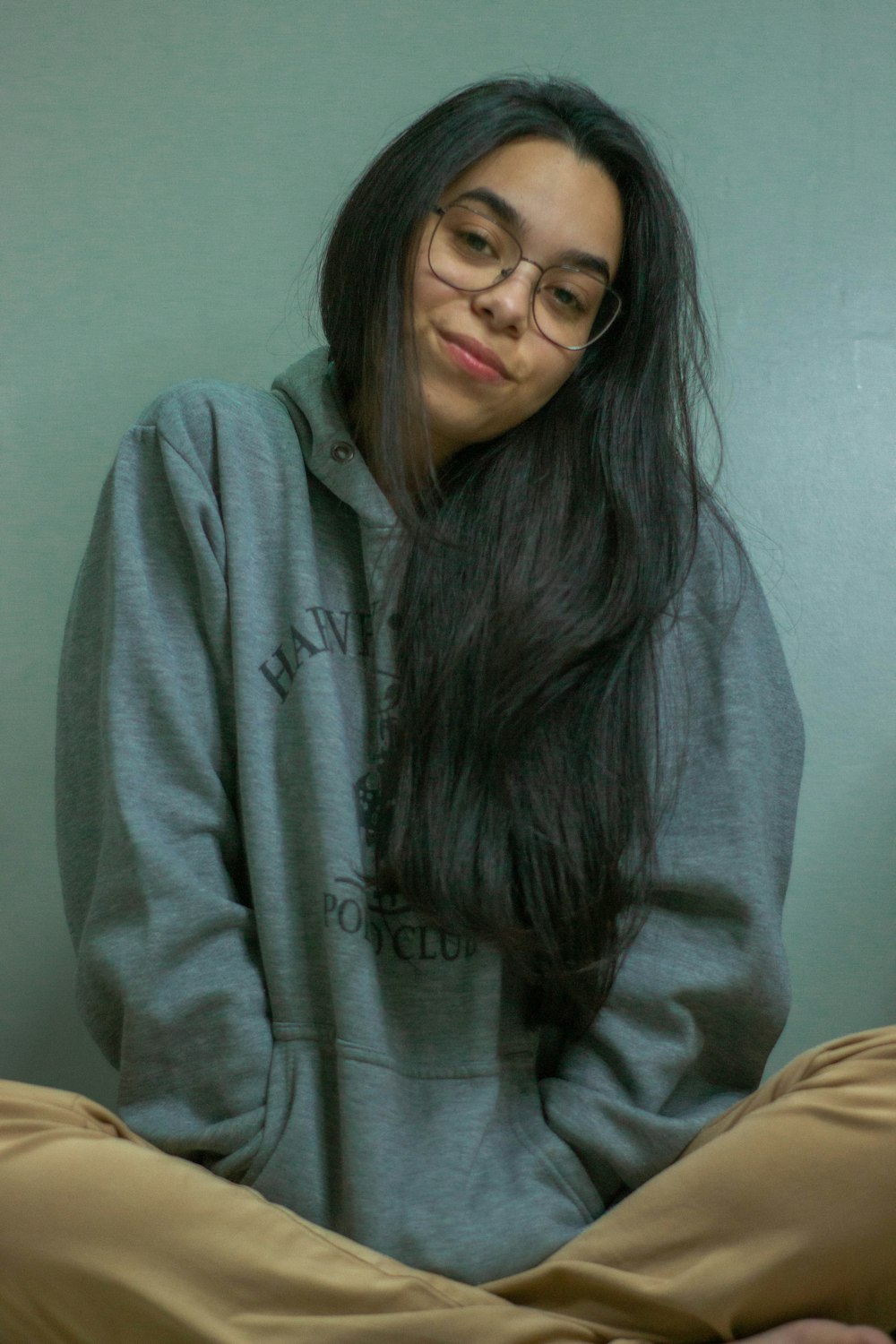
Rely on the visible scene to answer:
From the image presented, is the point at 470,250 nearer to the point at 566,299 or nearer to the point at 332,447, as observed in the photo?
the point at 566,299

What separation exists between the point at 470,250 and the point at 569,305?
0.11 meters

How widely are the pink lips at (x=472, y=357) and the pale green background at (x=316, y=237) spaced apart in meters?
0.45

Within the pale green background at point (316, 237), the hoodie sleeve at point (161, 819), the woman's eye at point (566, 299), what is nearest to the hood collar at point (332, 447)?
the hoodie sleeve at point (161, 819)

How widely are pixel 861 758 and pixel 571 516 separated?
562mm

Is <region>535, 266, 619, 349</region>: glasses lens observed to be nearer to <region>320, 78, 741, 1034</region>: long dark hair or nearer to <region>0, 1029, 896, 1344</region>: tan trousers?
<region>320, 78, 741, 1034</region>: long dark hair

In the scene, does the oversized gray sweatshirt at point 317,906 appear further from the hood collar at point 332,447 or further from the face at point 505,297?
the face at point 505,297

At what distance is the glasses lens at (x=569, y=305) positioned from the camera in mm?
1182

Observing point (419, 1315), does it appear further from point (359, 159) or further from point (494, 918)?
point (359, 159)

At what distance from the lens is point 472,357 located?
3.79 ft

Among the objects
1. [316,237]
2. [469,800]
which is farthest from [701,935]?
[316,237]

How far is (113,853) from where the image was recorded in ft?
3.42

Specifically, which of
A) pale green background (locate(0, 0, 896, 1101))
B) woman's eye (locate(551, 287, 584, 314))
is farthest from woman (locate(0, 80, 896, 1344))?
pale green background (locate(0, 0, 896, 1101))

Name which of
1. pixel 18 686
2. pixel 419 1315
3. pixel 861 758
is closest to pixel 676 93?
pixel 861 758

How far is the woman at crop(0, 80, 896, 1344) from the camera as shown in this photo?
3.11ft
